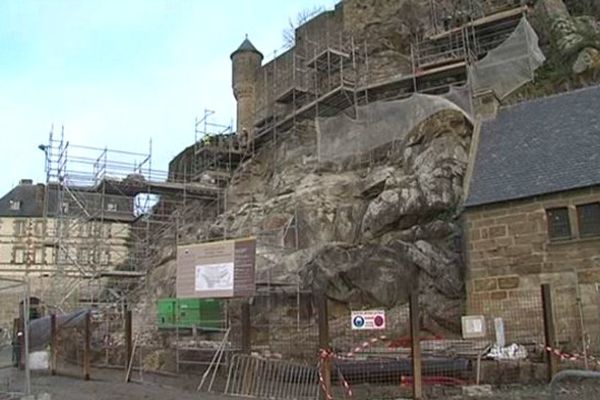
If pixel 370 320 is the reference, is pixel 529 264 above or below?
above

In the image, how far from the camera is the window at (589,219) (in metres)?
Answer: 16.1

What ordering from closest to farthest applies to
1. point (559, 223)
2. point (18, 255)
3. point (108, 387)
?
point (108, 387) < point (559, 223) < point (18, 255)

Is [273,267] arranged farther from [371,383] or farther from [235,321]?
[371,383]

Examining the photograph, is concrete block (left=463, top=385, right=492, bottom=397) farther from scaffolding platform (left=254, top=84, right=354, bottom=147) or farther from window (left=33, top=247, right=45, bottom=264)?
window (left=33, top=247, right=45, bottom=264)

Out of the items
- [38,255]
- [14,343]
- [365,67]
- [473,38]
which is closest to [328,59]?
[365,67]

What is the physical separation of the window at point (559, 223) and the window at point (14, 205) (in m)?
45.7

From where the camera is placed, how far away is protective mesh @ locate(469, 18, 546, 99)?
83.6ft

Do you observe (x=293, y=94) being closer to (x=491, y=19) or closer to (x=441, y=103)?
(x=491, y=19)

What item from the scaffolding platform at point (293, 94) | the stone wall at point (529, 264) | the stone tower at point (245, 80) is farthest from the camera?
the stone tower at point (245, 80)

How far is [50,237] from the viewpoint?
40656mm

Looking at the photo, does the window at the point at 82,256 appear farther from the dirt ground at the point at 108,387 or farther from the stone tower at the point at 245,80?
the dirt ground at the point at 108,387

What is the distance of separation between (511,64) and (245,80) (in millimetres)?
18037

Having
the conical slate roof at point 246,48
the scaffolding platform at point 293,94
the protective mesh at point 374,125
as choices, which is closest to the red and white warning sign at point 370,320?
→ the protective mesh at point 374,125

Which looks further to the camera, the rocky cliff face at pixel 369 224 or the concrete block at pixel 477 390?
the rocky cliff face at pixel 369 224
